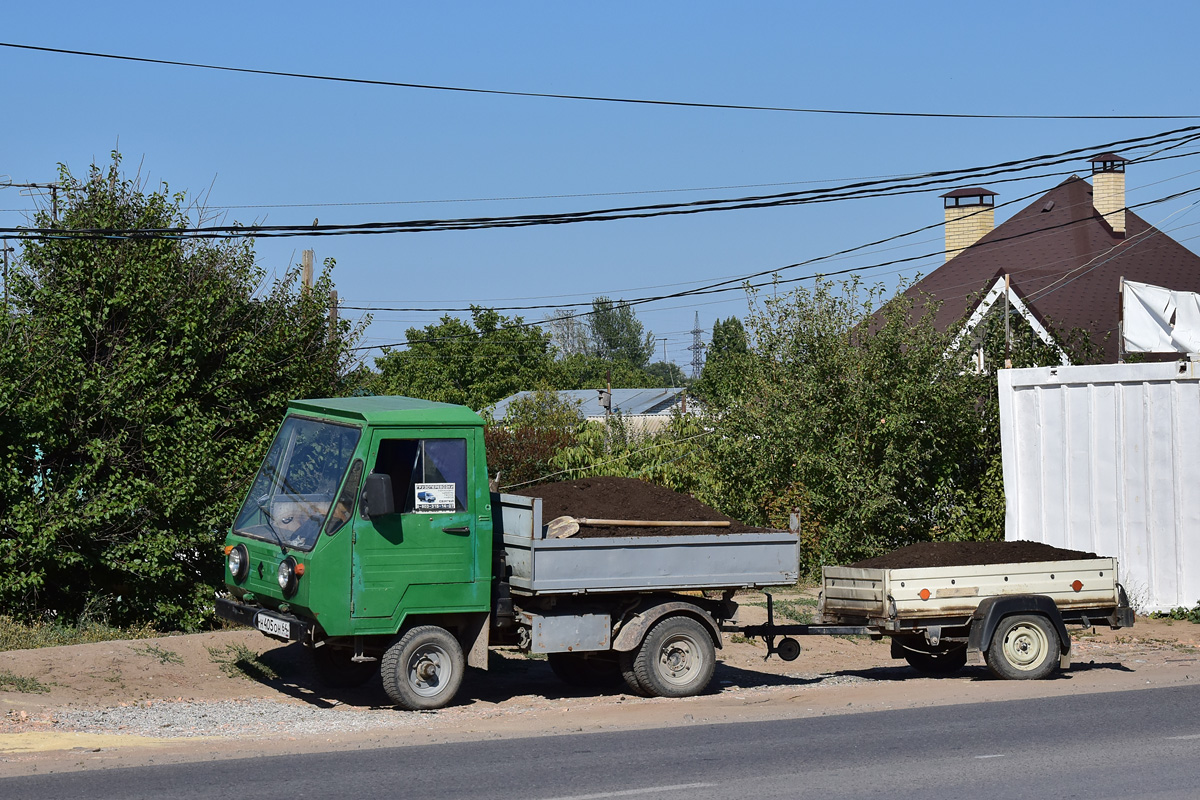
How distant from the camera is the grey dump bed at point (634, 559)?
10297mm

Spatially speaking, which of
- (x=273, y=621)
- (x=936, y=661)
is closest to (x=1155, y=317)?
(x=936, y=661)

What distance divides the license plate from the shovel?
2.28 metres

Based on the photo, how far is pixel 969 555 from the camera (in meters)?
12.8

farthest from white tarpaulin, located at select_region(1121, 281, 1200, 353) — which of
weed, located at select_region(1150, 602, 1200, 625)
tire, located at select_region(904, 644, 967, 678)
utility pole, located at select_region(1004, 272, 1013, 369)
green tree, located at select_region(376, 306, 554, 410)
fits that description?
green tree, located at select_region(376, 306, 554, 410)

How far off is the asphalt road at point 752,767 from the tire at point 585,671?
7.74 feet

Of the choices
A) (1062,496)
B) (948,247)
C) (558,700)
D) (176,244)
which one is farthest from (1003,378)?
(948,247)

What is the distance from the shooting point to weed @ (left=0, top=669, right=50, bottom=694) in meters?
10.3

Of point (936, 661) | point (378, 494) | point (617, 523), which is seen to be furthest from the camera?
point (936, 661)

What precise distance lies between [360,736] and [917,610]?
17.4 feet

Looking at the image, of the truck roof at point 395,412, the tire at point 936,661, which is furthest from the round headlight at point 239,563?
the tire at point 936,661

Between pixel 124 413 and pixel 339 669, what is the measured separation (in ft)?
15.3

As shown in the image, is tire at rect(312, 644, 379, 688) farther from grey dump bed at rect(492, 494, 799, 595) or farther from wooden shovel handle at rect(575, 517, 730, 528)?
wooden shovel handle at rect(575, 517, 730, 528)

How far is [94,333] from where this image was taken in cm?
1434

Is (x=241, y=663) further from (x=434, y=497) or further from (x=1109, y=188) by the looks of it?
(x=1109, y=188)
